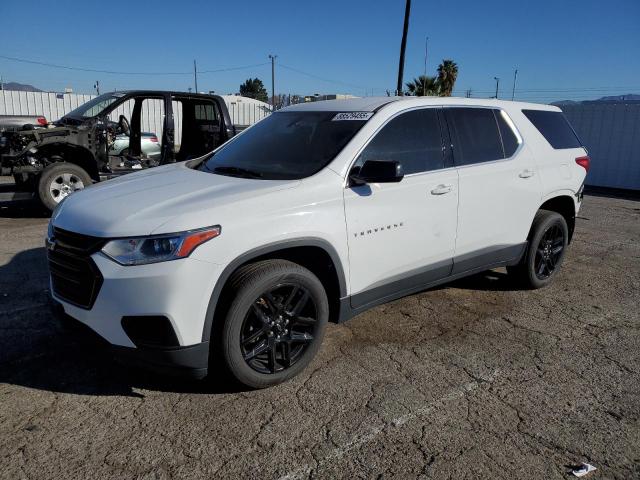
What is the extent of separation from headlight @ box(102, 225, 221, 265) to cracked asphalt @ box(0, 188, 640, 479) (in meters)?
0.64

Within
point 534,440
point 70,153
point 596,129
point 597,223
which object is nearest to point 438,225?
point 534,440

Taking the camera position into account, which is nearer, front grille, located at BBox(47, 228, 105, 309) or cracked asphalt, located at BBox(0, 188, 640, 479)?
cracked asphalt, located at BBox(0, 188, 640, 479)

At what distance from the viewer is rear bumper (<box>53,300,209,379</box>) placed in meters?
2.73

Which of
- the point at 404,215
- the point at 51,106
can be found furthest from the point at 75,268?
the point at 51,106

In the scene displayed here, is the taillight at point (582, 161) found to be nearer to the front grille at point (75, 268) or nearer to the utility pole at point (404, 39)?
the front grille at point (75, 268)

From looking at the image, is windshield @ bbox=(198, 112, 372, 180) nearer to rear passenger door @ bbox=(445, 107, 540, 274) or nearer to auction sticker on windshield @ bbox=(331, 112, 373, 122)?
auction sticker on windshield @ bbox=(331, 112, 373, 122)

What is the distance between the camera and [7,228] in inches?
295

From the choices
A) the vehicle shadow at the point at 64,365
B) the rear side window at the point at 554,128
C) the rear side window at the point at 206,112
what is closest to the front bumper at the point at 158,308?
the vehicle shadow at the point at 64,365

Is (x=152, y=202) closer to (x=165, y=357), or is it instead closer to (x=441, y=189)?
(x=165, y=357)

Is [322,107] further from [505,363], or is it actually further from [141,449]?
[141,449]

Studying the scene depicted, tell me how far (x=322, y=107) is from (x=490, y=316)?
2292 millimetres

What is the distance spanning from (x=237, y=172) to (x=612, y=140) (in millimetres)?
14069

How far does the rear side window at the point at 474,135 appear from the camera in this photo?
414 centimetres

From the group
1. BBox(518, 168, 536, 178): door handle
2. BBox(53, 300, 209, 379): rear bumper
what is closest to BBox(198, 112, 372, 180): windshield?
BBox(53, 300, 209, 379): rear bumper
